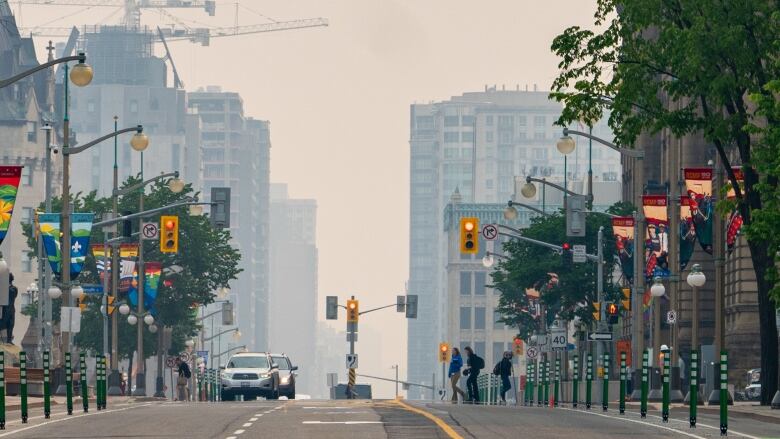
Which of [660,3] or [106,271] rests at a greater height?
[660,3]

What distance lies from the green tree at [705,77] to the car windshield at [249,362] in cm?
2026

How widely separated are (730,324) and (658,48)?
3541 centimetres

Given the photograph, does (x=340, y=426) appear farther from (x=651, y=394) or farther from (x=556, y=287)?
(x=556, y=287)

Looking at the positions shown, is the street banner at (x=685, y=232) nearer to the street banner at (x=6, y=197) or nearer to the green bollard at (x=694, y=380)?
the street banner at (x=6, y=197)

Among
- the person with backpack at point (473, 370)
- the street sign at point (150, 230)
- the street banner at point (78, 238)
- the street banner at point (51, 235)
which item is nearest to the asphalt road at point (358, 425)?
the street banner at point (51, 235)

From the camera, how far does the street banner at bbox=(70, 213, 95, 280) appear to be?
188ft

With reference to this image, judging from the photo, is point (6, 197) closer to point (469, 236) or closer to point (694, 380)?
point (694, 380)

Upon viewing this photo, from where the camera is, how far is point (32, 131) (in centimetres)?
17738

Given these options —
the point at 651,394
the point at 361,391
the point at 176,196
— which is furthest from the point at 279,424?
the point at 361,391

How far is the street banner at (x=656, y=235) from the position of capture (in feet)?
198

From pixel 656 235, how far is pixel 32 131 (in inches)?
4866

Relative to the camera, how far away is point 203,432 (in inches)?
1134

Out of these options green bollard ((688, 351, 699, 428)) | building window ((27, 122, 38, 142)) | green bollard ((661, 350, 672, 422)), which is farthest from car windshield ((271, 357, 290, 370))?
building window ((27, 122, 38, 142))

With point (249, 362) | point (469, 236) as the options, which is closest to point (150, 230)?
point (249, 362)
